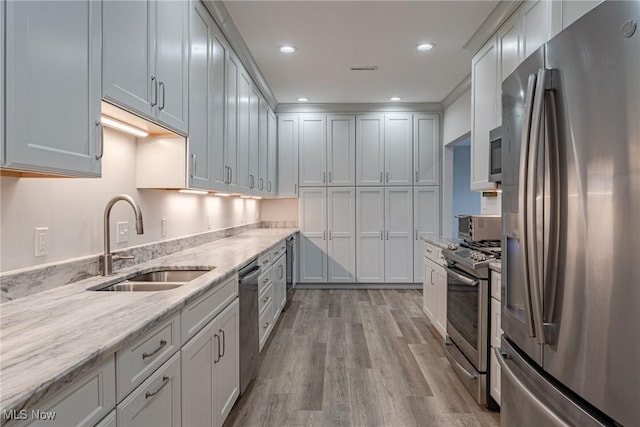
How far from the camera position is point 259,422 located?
2.23 meters

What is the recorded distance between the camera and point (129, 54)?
1.63m

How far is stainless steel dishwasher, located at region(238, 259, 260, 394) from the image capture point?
7.73 ft

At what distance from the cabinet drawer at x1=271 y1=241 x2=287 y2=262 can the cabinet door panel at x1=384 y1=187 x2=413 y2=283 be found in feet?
6.41

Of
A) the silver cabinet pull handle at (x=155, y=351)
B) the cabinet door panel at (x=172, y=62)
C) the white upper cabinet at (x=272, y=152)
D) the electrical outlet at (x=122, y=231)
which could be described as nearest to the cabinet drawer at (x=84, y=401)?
the silver cabinet pull handle at (x=155, y=351)

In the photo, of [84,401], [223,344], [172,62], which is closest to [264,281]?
[223,344]

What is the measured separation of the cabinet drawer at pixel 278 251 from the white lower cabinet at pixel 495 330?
195 cm

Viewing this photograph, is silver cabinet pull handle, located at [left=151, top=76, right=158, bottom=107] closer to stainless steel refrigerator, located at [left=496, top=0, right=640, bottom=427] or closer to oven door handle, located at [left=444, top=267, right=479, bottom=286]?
stainless steel refrigerator, located at [left=496, top=0, right=640, bottom=427]

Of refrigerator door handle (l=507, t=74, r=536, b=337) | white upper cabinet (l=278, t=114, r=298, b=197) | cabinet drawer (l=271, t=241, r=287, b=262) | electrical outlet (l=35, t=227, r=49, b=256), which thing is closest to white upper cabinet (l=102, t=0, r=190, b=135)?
electrical outlet (l=35, t=227, r=49, b=256)

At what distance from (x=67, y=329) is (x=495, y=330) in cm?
223

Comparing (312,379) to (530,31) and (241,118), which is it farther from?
(530,31)

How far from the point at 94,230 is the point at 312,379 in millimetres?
1807

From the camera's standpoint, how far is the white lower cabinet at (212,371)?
155 centimetres

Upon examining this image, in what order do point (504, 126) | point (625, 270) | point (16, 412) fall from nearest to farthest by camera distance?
point (16, 412) → point (625, 270) → point (504, 126)

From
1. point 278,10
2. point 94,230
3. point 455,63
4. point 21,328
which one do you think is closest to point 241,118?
point 278,10
